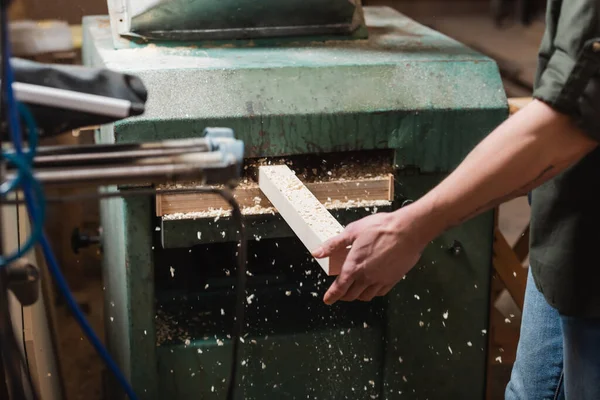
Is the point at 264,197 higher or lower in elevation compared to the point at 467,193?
lower

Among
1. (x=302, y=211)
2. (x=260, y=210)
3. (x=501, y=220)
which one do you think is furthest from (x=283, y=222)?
(x=501, y=220)

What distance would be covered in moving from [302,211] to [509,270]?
2.94 ft

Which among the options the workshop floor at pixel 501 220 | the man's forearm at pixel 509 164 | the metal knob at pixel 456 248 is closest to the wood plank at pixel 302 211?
the man's forearm at pixel 509 164

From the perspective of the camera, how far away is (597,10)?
3.22 feet

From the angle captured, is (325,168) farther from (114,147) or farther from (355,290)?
(114,147)

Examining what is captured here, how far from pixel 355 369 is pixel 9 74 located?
116 centimetres

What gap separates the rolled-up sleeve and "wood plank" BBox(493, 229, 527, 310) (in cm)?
102

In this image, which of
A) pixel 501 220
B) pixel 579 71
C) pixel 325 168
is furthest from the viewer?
pixel 501 220

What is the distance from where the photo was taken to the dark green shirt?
0.99 m

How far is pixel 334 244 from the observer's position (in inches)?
47.2

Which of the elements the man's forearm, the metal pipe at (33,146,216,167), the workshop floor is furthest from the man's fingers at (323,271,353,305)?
the workshop floor

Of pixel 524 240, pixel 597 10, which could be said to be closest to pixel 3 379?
pixel 597 10

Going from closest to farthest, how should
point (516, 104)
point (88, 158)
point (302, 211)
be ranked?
point (88, 158)
point (302, 211)
point (516, 104)

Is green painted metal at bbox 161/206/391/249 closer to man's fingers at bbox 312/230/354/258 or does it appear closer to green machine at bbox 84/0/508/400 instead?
green machine at bbox 84/0/508/400
